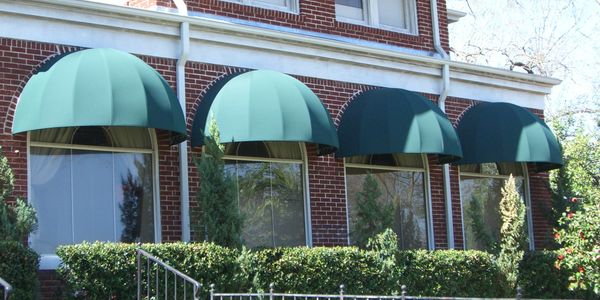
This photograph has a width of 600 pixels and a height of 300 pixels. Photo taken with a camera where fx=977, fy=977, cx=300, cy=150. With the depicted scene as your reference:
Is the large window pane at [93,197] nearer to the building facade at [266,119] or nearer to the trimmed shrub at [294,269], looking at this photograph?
the building facade at [266,119]

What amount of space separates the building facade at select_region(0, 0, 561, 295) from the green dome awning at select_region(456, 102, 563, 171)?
29 mm

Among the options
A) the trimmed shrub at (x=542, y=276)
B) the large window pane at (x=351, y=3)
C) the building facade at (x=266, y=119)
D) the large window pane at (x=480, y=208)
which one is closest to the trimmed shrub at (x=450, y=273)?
the trimmed shrub at (x=542, y=276)

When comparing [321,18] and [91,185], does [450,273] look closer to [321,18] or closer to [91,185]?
[321,18]

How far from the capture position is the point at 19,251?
12875 mm

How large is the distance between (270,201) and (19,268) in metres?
5.48

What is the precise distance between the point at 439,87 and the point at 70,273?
383 inches

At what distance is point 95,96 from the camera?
1420cm

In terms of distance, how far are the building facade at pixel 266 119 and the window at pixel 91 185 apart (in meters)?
0.02

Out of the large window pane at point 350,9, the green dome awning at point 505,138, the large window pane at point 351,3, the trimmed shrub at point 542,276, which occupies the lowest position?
the trimmed shrub at point 542,276

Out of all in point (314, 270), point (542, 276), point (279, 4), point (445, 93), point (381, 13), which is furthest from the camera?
point (381, 13)

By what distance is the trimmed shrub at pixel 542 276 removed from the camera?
19.4 meters

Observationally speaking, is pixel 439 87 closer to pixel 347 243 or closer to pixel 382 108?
pixel 382 108

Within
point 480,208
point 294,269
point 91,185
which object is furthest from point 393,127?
point 91,185

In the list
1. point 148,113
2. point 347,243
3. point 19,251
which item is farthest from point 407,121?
point 19,251
